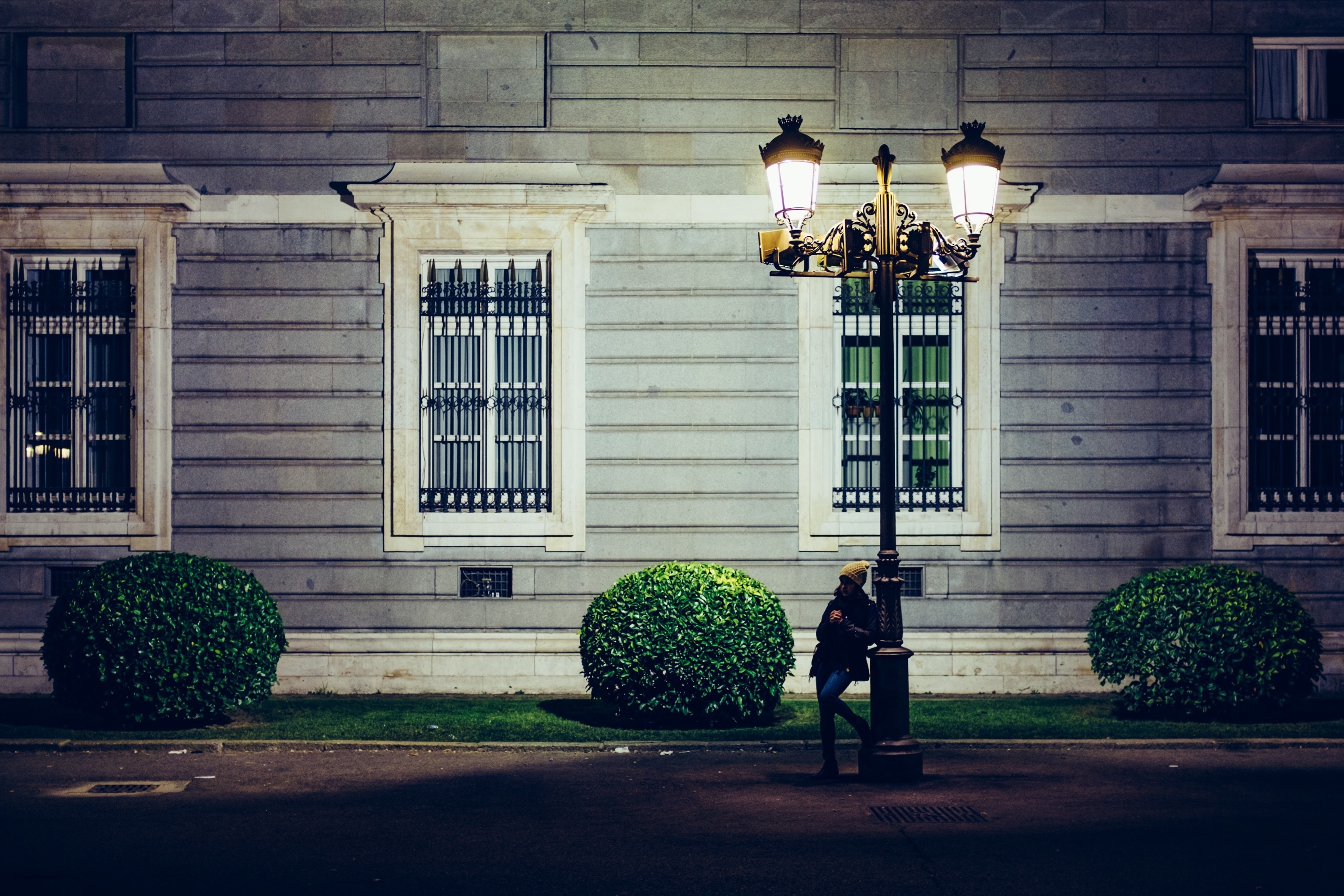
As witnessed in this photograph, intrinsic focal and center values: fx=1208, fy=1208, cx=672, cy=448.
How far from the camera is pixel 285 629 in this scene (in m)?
14.0

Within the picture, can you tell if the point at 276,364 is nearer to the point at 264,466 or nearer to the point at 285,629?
the point at 264,466

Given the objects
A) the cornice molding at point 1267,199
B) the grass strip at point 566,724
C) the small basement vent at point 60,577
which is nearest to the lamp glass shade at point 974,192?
the grass strip at point 566,724

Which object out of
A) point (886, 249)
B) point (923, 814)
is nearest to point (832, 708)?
point (923, 814)

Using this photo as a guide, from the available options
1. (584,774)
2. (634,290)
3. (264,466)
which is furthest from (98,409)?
(584,774)

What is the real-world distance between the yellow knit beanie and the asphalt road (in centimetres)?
152

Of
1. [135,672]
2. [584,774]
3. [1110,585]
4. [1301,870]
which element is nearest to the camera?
[1301,870]

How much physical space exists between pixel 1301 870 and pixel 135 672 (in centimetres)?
932

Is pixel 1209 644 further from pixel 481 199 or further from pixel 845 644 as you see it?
pixel 481 199

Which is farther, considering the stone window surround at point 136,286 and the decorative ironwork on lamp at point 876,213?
the stone window surround at point 136,286

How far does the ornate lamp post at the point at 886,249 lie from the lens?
9.24 metres

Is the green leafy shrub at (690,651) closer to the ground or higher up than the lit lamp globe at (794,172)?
closer to the ground

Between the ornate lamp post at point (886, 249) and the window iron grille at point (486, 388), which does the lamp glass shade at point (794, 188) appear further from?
the window iron grille at point (486, 388)

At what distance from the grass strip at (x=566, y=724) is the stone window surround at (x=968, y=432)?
1929 mm

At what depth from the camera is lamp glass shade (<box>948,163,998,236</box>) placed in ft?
30.6
